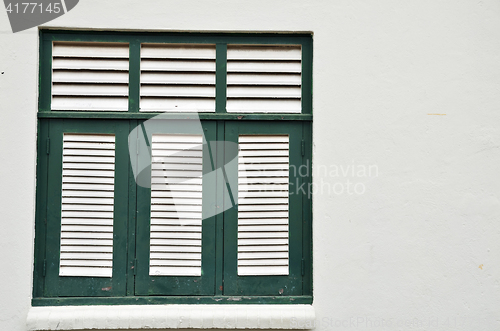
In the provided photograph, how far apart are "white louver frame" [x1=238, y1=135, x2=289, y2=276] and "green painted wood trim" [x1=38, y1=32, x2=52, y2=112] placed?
176 cm

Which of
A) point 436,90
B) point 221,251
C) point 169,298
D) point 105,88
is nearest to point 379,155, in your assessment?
point 436,90

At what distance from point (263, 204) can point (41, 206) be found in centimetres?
195

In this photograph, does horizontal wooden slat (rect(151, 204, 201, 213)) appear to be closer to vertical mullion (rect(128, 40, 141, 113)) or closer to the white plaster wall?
vertical mullion (rect(128, 40, 141, 113))

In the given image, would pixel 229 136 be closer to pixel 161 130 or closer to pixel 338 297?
pixel 161 130

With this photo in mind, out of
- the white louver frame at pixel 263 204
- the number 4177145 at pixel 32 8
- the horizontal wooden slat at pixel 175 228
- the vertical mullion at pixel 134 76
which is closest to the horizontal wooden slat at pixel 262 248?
the white louver frame at pixel 263 204

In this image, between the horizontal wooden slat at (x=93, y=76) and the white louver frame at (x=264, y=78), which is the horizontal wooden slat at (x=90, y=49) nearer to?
the horizontal wooden slat at (x=93, y=76)

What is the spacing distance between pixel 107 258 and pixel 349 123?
243 centimetres

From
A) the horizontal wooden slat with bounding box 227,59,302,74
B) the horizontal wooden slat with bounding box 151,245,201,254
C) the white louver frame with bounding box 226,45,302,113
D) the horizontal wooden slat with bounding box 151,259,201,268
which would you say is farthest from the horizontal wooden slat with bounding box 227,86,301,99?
the horizontal wooden slat with bounding box 151,259,201,268

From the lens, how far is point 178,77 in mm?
3863

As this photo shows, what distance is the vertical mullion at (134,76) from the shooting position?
12.4 feet

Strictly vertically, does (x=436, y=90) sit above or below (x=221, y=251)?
above

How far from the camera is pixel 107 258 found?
3.72 m

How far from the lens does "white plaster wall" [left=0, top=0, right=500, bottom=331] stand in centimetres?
362

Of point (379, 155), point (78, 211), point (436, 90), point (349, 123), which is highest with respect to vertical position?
point (436, 90)
